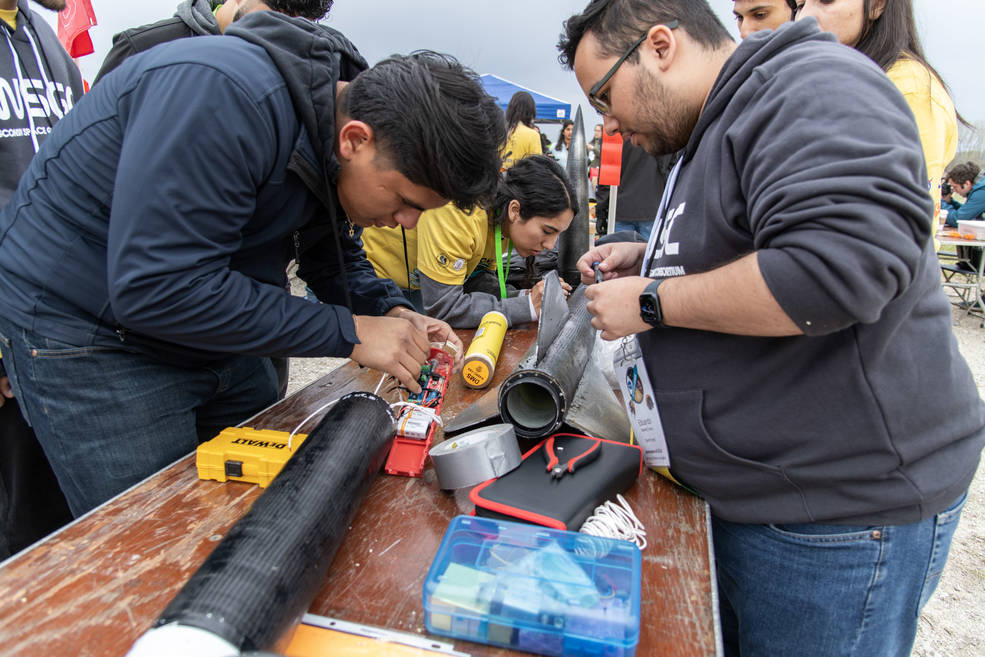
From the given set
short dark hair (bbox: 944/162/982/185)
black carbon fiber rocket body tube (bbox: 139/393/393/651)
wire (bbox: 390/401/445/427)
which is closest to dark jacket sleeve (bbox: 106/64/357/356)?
black carbon fiber rocket body tube (bbox: 139/393/393/651)

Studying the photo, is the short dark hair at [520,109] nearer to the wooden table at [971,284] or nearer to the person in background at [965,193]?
the wooden table at [971,284]

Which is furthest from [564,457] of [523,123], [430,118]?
[523,123]

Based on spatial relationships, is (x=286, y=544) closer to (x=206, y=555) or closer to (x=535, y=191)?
(x=206, y=555)

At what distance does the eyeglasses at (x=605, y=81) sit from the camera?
1120 mm

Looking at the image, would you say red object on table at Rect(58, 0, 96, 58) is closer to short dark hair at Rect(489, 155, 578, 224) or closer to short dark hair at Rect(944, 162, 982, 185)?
short dark hair at Rect(489, 155, 578, 224)

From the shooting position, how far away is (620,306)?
104 centimetres

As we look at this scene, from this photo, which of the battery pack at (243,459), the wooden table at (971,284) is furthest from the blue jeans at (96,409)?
the wooden table at (971,284)

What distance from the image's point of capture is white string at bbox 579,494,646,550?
0.98m

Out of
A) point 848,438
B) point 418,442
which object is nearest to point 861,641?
point 848,438

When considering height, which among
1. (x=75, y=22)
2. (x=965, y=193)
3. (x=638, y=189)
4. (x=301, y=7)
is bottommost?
(x=965, y=193)

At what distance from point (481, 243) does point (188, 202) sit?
1722 millimetres

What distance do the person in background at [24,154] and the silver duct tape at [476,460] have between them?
146 centimetres

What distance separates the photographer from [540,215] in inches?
104

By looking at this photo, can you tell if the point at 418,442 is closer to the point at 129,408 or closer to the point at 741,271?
the point at 129,408
